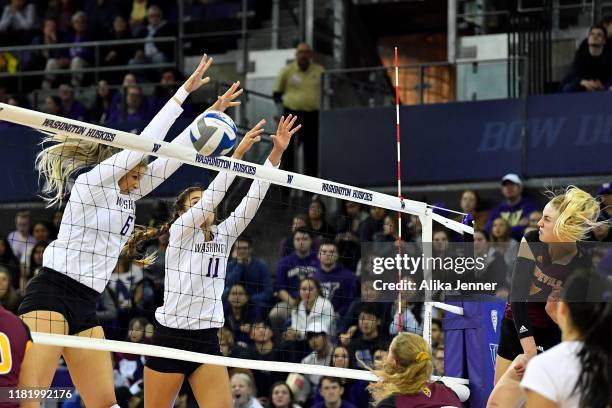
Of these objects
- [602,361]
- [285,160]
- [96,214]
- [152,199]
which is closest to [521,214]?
Result: [285,160]

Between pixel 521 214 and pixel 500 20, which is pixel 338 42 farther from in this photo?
pixel 521 214

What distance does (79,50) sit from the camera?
1741 cm

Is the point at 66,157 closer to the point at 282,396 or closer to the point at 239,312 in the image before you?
the point at 282,396

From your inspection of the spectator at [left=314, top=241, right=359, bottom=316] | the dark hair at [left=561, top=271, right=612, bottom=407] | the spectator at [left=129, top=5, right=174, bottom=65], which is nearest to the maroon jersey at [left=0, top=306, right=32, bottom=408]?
the dark hair at [left=561, top=271, right=612, bottom=407]

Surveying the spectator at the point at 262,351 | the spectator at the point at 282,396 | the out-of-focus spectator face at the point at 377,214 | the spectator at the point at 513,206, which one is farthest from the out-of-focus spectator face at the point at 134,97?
the spectator at the point at 282,396

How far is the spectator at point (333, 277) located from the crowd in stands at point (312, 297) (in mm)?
13

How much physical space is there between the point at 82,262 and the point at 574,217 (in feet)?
9.91

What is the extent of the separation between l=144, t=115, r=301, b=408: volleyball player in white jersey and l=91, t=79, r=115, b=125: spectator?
8023 mm

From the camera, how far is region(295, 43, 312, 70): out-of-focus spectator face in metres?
15.1

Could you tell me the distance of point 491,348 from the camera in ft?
29.0

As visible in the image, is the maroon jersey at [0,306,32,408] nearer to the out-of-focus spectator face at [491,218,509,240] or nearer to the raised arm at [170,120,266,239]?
the raised arm at [170,120,266,239]

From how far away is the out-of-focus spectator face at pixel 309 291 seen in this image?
37.7 feet

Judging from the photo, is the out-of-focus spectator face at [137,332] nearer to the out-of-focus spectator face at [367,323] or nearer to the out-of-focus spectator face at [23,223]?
the out-of-focus spectator face at [367,323]

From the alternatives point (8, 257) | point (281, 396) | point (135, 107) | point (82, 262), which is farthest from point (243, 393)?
point (135, 107)
